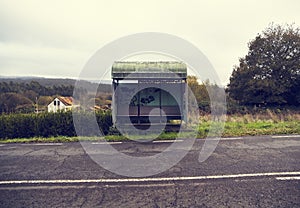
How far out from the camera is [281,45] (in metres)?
20.2

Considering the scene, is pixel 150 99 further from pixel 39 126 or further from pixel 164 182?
pixel 164 182

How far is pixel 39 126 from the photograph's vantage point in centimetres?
882

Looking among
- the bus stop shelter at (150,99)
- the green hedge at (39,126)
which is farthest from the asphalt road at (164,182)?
the bus stop shelter at (150,99)

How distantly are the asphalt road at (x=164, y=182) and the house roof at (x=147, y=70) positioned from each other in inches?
165

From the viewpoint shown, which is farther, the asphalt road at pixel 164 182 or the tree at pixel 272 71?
the tree at pixel 272 71

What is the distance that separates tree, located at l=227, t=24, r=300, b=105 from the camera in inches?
759

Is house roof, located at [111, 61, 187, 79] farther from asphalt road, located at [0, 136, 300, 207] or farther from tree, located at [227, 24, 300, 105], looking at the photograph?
tree, located at [227, 24, 300, 105]

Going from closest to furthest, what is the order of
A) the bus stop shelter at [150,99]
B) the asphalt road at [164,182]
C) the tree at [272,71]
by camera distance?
the asphalt road at [164,182] < the bus stop shelter at [150,99] < the tree at [272,71]

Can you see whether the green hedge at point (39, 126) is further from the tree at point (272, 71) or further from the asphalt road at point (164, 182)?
the tree at point (272, 71)

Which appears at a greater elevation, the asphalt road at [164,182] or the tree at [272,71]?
the tree at [272,71]

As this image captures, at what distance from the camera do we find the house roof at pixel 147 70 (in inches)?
352

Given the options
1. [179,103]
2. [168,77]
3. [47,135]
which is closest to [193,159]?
[168,77]

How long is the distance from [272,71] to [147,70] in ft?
55.7

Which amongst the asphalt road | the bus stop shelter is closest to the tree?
the bus stop shelter
